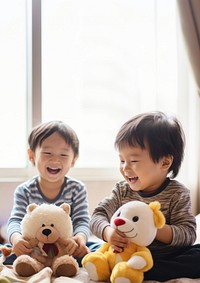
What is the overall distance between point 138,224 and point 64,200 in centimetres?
52

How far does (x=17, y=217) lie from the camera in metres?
1.61

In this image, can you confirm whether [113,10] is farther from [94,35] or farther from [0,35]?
[0,35]

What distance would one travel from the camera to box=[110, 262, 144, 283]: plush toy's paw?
115 centimetres

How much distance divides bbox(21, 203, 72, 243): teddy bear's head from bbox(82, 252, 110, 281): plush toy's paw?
0.17 metres

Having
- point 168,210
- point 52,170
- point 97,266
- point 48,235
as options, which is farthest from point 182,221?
point 52,170

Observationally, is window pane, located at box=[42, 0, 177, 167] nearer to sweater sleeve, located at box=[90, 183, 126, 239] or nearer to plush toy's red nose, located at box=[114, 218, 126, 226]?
sweater sleeve, located at box=[90, 183, 126, 239]

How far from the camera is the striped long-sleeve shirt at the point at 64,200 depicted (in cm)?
163

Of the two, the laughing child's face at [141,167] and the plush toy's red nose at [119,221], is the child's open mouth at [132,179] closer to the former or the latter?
the laughing child's face at [141,167]

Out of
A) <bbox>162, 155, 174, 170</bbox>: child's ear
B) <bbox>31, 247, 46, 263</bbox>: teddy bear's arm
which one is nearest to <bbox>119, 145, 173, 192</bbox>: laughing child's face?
<bbox>162, 155, 174, 170</bbox>: child's ear

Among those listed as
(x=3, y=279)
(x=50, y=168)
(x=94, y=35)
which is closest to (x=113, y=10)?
(x=94, y=35)

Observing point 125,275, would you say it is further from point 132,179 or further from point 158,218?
point 132,179

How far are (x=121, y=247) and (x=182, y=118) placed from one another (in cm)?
129

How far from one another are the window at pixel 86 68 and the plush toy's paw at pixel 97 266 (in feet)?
3.33

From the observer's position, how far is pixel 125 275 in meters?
1.16
